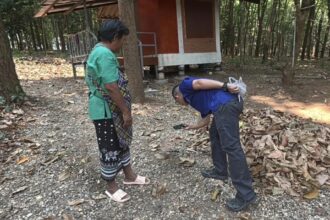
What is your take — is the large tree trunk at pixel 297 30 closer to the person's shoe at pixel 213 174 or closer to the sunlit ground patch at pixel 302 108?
the sunlit ground patch at pixel 302 108

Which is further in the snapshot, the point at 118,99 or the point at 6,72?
the point at 6,72

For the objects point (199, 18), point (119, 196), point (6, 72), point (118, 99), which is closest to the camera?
point (118, 99)

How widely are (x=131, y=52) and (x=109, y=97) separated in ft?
12.5

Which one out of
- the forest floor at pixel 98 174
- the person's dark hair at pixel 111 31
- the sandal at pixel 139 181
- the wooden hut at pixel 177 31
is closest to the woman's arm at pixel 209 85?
the person's dark hair at pixel 111 31

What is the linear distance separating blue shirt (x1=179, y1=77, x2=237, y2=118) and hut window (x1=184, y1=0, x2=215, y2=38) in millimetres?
8356

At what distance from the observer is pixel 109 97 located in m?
3.19

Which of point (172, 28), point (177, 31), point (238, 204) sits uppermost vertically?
point (172, 28)

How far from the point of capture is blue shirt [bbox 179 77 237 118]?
319 centimetres

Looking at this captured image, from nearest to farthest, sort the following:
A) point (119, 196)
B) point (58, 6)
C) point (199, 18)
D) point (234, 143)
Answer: point (234, 143), point (119, 196), point (58, 6), point (199, 18)

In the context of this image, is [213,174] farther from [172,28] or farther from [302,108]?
[172,28]

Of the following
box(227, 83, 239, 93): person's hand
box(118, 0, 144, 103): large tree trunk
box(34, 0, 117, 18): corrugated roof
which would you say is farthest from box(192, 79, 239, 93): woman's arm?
box(34, 0, 117, 18): corrugated roof

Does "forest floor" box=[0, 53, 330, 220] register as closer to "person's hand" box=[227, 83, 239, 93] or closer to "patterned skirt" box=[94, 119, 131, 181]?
"patterned skirt" box=[94, 119, 131, 181]

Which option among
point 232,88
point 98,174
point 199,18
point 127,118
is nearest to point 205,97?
point 232,88

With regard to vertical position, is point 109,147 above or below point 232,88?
below
